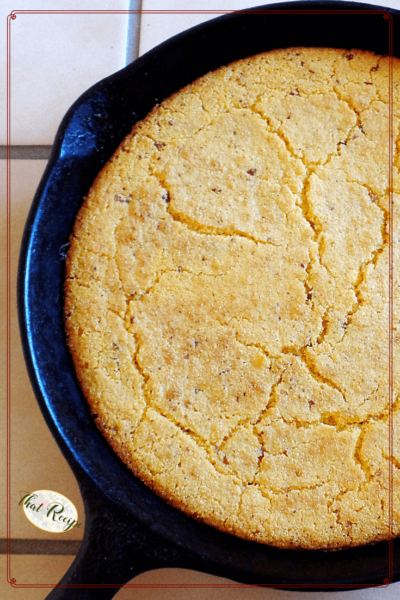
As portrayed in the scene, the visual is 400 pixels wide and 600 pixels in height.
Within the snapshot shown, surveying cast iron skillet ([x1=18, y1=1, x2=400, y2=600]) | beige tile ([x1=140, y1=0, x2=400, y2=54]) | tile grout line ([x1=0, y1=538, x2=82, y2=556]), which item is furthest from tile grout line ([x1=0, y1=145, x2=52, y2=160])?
tile grout line ([x1=0, y1=538, x2=82, y2=556])

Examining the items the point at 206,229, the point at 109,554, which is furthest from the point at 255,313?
the point at 109,554

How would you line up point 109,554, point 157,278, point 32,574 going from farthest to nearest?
point 32,574
point 157,278
point 109,554

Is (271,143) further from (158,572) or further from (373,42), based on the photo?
(158,572)

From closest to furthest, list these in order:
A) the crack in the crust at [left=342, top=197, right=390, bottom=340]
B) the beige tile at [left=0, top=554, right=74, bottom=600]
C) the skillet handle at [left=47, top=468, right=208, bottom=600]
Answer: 1. the skillet handle at [left=47, top=468, right=208, bottom=600]
2. the crack in the crust at [left=342, top=197, right=390, bottom=340]
3. the beige tile at [left=0, top=554, right=74, bottom=600]

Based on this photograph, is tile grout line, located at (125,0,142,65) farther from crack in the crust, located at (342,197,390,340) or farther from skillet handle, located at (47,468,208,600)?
skillet handle, located at (47,468,208,600)

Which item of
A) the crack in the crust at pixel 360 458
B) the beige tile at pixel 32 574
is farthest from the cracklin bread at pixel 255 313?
the beige tile at pixel 32 574

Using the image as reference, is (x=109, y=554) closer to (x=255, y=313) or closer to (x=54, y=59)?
(x=255, y=313)
